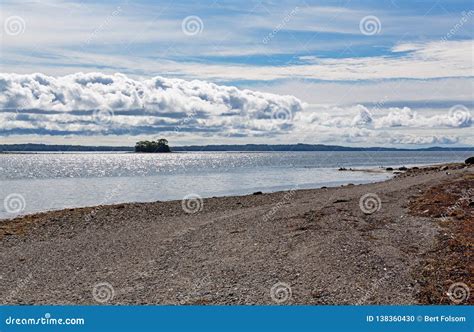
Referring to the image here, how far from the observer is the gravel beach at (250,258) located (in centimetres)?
1524

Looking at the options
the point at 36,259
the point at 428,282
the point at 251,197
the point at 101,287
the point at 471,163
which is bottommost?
the point at 428,282

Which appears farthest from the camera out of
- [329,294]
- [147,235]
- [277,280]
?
[147,235]

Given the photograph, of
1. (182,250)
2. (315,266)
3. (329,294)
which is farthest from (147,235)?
(329,294)

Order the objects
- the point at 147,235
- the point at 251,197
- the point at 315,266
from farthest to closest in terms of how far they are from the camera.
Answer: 1. the point at 251,197
2. the point at 147,235
3. the point at 315,266

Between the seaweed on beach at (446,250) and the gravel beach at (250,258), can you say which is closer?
the seaweed on beach at (446,250)

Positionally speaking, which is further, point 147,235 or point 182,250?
point 147,235

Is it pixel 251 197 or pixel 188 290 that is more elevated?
pixel 251 197

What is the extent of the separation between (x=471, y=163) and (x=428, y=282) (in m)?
85.7

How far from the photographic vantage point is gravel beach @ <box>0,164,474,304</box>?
15242mm

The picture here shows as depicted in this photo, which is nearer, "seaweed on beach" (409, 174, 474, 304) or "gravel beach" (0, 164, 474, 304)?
"seaweed on beach" (409, 174, 474, 304)

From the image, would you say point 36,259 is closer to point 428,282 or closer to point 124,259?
point 124,259

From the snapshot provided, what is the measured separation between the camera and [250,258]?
19.0m

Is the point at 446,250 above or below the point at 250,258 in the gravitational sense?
below

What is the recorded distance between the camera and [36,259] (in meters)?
21.3
